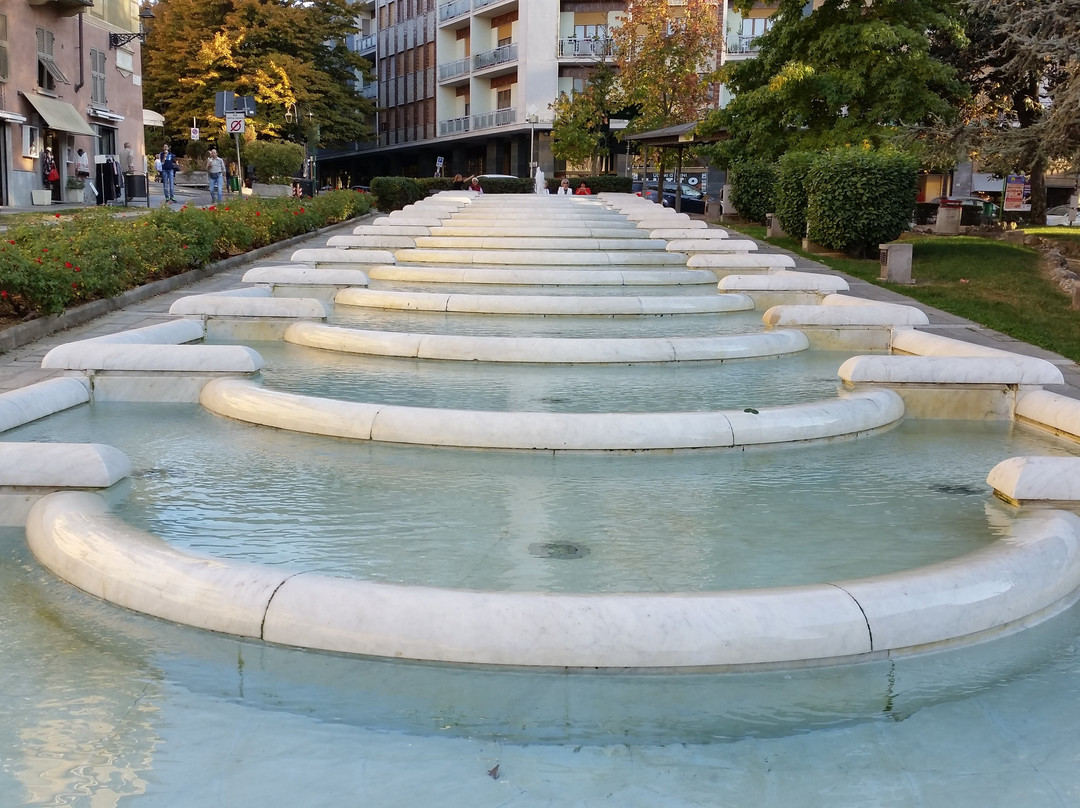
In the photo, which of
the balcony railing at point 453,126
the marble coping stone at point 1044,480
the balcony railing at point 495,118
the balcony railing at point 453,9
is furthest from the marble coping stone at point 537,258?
the balcony railing at point 453,9

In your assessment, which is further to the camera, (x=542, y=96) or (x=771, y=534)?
(x=542, y=96)

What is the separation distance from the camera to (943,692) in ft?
11.4

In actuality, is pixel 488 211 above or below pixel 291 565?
above

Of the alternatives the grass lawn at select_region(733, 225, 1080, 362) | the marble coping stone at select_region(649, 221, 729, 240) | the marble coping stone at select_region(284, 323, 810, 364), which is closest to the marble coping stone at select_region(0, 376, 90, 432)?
the marble coping stone at select_region(284, 323, 810, 364)

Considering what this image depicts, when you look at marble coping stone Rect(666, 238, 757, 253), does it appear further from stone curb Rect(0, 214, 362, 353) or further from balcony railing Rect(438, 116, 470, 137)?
balcony railing Rect(438, 116, 470, 137)

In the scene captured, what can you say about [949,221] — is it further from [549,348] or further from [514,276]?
[549,348]

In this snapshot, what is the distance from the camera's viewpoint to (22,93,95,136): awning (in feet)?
98.2

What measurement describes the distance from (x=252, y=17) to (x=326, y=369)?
43.2m

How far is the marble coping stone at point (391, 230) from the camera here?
1825 centimetres

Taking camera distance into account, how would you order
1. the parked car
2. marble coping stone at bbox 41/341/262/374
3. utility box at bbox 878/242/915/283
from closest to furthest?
marble coping stone at bbox 41/341/262/374
utility box at bbox 878/242/915/283
the parked car

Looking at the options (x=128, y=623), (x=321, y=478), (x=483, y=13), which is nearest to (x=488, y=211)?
(x=321, y=478)

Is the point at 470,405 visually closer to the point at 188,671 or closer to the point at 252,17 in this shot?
the point at 188,671

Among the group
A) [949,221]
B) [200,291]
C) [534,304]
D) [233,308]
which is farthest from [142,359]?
[949,221]

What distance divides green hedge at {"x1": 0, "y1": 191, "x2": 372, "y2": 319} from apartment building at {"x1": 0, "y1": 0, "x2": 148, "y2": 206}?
1265 centimetres
